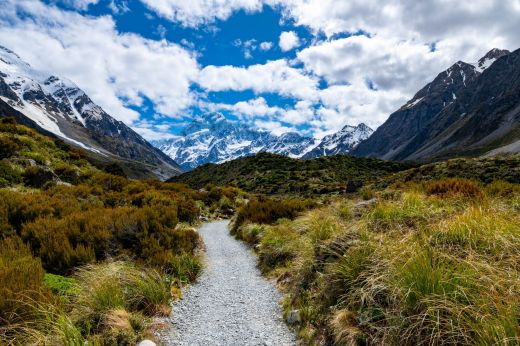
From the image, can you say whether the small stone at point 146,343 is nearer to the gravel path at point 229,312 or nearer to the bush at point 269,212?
the gravel path at point 229,312

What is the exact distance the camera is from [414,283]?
436 centimetres

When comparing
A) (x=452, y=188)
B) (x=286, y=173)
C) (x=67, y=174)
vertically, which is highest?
(x=286, y=173)

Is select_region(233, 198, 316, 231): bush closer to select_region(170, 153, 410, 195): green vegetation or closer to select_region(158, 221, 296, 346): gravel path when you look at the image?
select_region(158, 221, 296, 346): gravel path

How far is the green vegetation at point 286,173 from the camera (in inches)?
2660

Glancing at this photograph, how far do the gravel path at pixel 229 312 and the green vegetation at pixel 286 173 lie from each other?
4759cm

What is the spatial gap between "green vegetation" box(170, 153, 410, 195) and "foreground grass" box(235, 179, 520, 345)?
50177 millimetres

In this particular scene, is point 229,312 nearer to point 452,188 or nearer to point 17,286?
point 17,286

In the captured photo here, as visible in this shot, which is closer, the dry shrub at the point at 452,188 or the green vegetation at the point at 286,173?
the dry shrub at the point at 452,188

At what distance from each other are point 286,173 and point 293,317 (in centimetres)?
7109

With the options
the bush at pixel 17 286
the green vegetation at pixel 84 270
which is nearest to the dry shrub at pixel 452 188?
the green vegetation at pixel 84 270

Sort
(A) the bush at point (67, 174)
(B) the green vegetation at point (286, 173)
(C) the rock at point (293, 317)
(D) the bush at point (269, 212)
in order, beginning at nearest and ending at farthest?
(C) the rock at point (293, 317) < (D) the bush at point (269, 212) < (A) the bush at point (67, 174) < (B) the green vegetation at point (286, 173)

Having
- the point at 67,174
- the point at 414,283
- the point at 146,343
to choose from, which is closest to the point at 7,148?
the point at 67,174

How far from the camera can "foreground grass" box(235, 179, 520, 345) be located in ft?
12.1

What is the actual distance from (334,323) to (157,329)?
10.5ft
